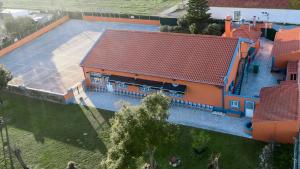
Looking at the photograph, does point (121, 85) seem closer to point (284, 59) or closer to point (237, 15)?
point (284, 59)

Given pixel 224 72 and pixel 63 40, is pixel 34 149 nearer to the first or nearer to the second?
pixel 224 72

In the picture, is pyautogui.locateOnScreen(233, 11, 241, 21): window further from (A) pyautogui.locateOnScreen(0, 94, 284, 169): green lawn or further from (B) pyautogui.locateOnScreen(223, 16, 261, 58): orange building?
(A) pyautogui.locateOnScreen(0, 94, 284, 169): green lawn

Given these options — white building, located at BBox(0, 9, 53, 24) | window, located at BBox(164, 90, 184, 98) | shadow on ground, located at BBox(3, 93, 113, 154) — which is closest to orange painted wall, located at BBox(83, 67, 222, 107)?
window, located at BBox(164, 90, 184, 98)

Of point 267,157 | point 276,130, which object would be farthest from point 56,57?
point 267,157

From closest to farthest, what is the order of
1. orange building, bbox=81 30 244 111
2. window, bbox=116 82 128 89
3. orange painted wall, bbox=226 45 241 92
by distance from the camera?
1. orange building, bbox=81 30 244 111
2. orange painted wall, bbox=226 45 241 92
3. window, bbox=116 82 128 89

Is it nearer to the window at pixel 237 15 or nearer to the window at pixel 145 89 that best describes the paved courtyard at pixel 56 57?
the window at pixel 145 89

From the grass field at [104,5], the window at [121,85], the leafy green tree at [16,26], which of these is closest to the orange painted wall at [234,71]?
the window at [121,85]
